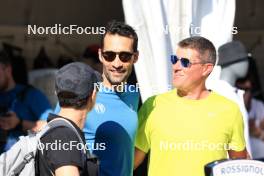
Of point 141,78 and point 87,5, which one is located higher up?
point 87,5

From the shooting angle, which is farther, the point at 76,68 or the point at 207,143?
the point at 207,143

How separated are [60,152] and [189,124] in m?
0.75

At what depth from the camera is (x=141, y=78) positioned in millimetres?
Answer: 3535

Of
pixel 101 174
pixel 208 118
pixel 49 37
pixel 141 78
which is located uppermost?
pixel 49 37

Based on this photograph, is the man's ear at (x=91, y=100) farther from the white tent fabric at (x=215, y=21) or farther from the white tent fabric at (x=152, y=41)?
the white tent fabric at (x=215, y=21)

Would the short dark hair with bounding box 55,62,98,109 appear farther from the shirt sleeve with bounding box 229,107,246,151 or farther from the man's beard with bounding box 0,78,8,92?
the man's beard with bounding box 0,78,8,92

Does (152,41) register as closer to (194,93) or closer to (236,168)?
(194,93)

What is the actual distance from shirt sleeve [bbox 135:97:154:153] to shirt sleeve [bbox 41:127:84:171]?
0.67 meters

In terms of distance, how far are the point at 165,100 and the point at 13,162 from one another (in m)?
0.82

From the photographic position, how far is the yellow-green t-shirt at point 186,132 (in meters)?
2.90

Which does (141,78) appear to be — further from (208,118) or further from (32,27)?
(32,27)

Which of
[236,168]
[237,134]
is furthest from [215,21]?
[236,168]

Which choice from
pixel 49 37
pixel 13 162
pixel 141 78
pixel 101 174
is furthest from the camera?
pixel 49 37

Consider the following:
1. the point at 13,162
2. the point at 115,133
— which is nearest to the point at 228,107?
the point at 115,133
